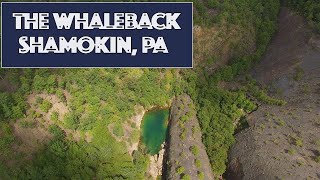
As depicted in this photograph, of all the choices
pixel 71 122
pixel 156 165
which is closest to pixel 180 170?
pixel 156 165

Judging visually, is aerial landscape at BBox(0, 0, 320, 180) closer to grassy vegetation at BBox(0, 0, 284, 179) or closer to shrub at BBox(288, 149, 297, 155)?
grassy vegetation at BBox(0, 0, 284, 179)

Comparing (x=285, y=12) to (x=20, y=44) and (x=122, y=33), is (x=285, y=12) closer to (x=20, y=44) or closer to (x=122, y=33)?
(x=122, y=33)

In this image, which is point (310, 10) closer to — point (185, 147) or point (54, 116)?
point (185, 147)

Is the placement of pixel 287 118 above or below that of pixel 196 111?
below

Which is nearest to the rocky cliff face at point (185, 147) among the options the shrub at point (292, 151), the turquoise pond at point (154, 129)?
the turquoise pond at point (154, 129)

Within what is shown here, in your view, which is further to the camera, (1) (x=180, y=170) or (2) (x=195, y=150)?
(2) (x=195, y=150)
